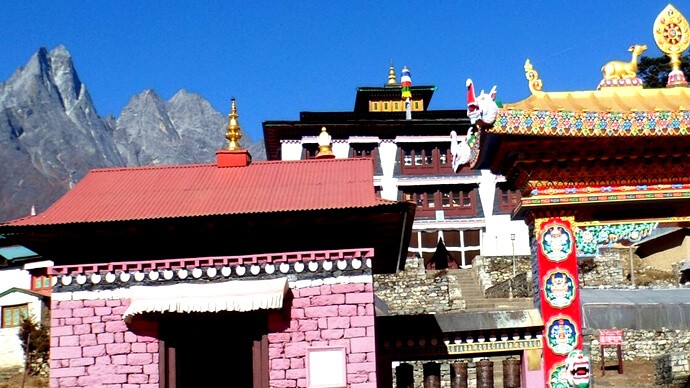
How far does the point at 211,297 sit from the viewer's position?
12.5 metres

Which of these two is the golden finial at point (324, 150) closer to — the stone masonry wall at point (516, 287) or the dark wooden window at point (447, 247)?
the stone masonry wall at point (516, 287)

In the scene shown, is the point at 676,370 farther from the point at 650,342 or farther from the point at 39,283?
the point at 39,283

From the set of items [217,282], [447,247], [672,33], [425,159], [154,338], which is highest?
[425,159]

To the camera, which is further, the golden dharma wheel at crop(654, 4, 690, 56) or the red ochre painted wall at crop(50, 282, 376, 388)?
the golden dharma wheel at crop(654, 4, 690, 56)

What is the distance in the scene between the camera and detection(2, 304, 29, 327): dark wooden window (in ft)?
111

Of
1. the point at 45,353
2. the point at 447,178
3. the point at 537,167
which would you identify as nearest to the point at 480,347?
the point at 537,167

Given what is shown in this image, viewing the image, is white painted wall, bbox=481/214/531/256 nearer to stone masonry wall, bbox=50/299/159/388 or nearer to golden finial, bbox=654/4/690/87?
golden finial, bbox=654/4/690/87

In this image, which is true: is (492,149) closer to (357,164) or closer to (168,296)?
(357,164)

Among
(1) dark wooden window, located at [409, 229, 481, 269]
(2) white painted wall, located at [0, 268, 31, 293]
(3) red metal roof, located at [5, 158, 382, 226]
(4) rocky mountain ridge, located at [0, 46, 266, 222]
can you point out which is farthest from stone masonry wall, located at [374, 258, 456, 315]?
(4) rocky mountain ridge, located at [0, 46, 266, 222]

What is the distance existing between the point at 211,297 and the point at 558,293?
518 centimetres

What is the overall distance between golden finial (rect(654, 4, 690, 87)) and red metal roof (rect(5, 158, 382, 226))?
199 inches

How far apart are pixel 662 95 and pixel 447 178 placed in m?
28.7

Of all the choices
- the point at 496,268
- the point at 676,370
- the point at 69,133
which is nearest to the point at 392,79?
the point at 496,268

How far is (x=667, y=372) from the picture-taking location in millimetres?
22406
